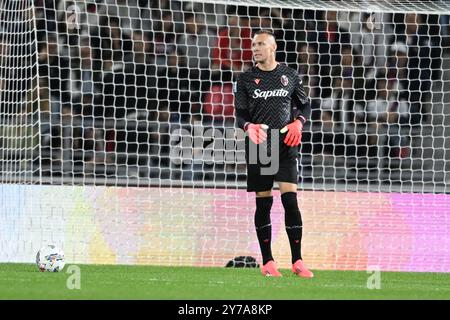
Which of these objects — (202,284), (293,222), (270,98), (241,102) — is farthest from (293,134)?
(202,284)

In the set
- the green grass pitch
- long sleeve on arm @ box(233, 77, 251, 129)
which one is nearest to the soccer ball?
the green grass pitch

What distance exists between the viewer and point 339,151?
13.4 m

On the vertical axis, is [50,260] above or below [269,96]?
below

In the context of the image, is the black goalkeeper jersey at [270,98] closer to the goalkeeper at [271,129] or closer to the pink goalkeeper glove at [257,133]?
the goalkeeper at [271,129]

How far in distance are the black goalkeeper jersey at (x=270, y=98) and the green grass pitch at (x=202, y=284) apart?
1.12 metres

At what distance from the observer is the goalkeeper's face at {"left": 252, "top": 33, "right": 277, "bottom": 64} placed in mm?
9164

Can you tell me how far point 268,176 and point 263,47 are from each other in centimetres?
102

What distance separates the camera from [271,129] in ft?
30.3

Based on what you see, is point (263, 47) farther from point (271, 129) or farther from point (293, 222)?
point (293, 222)

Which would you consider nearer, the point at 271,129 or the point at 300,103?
the point at 271,129

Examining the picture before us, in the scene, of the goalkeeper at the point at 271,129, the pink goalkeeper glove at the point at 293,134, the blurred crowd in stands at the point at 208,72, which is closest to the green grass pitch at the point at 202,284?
the goalkeeper at the point at 271,129

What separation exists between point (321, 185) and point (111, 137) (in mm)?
2429

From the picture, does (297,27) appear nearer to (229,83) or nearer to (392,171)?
(229,83)

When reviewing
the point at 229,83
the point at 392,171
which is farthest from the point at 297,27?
the point at 392,171
